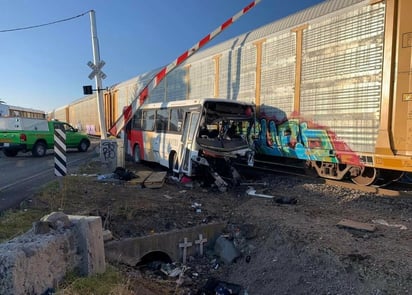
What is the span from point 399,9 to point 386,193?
399 centimetres

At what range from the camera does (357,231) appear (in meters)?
5.65

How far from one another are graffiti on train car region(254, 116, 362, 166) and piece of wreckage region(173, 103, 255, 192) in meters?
0.78

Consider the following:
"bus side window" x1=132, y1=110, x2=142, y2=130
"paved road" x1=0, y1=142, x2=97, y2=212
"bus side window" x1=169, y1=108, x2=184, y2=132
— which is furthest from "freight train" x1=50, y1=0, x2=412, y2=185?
"paved road" x1=0, y1=142, x2=97, y2=212

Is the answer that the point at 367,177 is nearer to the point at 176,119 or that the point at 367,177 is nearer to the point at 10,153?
the point at 176,119

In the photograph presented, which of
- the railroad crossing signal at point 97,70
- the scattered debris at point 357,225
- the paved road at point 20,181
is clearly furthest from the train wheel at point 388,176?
the railroad crossing signal at point 97,70

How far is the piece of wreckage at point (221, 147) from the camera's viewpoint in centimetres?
964

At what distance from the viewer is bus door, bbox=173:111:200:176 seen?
9.75 m

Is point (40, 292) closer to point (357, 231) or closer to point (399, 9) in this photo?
point (357, 231)

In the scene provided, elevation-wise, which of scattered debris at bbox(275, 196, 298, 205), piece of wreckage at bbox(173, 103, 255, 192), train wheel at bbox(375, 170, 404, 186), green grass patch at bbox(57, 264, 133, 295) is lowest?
scattered debris at bbox(275, 196, 298, 205)

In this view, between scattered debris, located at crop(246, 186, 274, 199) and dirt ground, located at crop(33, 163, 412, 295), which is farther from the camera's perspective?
scattered debris, located at crop(246, 186, 274, 199)

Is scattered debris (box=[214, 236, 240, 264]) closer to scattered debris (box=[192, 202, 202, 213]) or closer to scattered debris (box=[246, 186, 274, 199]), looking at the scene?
scattered debris (box=[192, 202, 202, 213])

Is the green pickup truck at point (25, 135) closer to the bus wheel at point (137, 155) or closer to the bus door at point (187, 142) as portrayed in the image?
the bus wheel at point (137, 155)

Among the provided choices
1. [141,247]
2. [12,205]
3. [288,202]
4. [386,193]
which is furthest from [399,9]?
[12,205]

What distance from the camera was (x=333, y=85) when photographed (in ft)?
29.6
